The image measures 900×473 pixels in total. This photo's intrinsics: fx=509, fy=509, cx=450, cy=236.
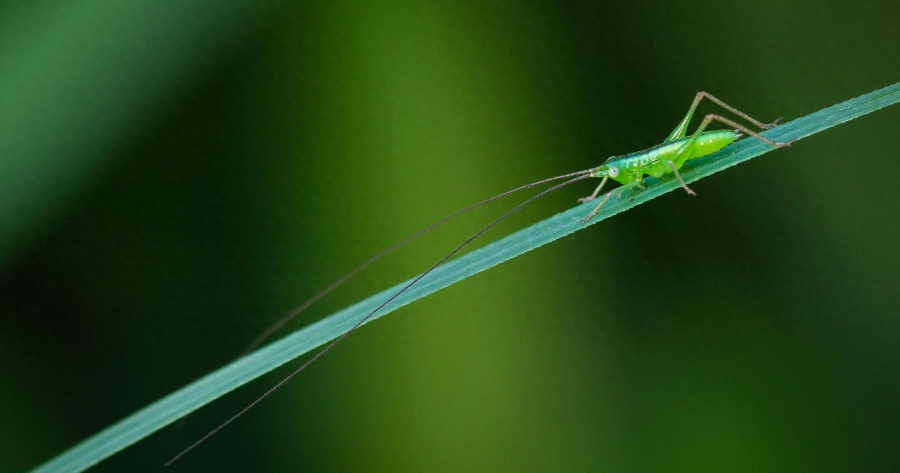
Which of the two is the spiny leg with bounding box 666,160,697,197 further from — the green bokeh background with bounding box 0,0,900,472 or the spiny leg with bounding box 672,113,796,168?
the green bokeh background with bounding box 0,0,900,472

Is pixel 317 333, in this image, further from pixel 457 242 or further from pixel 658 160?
pixel 658 160

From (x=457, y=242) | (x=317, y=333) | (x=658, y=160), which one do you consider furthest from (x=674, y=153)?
(x=317, y=333)

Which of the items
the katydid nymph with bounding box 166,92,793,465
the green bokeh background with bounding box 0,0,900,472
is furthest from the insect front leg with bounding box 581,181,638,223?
the green bokeh background with bounding box 0,0,900,472

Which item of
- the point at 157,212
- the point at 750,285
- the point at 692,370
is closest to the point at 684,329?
the point at 692,370

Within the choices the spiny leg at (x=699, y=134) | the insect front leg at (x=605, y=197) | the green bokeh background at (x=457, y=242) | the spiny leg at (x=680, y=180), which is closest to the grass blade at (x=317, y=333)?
the insect front leg at (x=605, y=197)

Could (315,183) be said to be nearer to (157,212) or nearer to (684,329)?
(157,212)

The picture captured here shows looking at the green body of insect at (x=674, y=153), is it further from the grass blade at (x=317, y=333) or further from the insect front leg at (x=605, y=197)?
the grass blade at (x=317, y=333)
